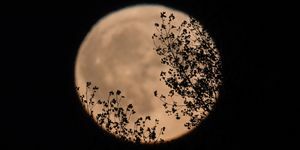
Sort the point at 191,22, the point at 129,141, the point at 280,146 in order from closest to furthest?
the point at 280,146
the point at 129,141
the point at 191,22

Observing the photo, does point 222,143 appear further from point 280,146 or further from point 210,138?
point 280,146

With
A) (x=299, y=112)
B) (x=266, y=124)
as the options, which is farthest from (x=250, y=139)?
(x=299, y=112)

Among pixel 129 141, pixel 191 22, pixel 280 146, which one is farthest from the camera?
pixel 191 22

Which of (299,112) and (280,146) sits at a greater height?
(299,112)

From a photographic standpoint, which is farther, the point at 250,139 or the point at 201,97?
the point at 201,97

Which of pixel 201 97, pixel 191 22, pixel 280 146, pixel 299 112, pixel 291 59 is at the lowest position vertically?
pixel 280 146

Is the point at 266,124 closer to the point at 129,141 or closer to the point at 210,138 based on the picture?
the point at 210,138

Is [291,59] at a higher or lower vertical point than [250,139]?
higher

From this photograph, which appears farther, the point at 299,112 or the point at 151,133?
the point at 151,133

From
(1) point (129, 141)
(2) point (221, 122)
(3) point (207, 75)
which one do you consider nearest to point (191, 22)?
(3) point (207, 75)
